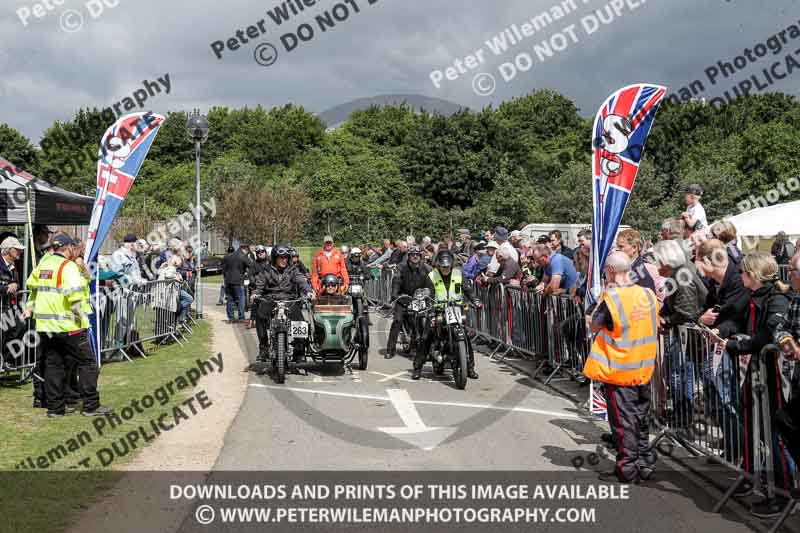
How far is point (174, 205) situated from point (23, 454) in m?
58.4

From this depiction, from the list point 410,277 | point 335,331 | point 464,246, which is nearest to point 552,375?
point 335,331

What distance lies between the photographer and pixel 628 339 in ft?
21.7

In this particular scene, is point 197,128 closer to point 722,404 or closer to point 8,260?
point 8,260

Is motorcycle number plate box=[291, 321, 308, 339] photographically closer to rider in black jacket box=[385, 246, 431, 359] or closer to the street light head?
rider in black jacket box=[385, 246, 431, 359]

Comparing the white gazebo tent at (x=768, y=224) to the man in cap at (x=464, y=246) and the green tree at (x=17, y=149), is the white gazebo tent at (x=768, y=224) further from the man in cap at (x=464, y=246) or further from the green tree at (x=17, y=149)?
the green tree at (x=17, y=149)

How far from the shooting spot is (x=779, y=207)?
87.7 ft

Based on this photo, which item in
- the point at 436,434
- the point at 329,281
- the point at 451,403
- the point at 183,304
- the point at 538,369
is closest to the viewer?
the point at 436,434

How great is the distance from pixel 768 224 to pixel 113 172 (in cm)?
2119

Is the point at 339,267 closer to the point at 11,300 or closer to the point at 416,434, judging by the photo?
the point at 11,300

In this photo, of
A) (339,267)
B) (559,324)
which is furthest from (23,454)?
(339,267)

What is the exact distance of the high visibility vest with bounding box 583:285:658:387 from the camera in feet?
21.6

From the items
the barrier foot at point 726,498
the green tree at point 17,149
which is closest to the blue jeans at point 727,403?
the barrier foot at point 726,498

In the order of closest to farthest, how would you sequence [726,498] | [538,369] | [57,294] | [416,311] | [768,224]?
[726,498] < [57,294] < [538,369] < [416,311] < [768,224]

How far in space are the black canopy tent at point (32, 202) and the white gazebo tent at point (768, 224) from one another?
63.0 ft
